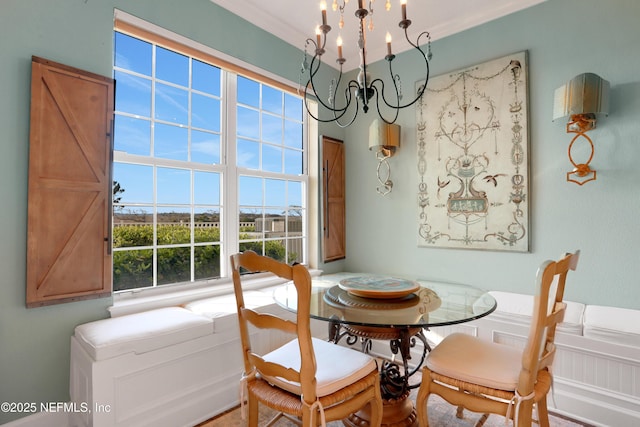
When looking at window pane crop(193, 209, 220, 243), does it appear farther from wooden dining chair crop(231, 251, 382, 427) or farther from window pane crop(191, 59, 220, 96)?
wooden dining chair crop(231, 251, 382, 427)

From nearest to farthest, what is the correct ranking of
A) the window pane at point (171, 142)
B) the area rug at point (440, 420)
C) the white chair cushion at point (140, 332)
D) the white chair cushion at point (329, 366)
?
the white chair cushion at point (329, 366) → the white chair cushion at point (140, 332) → the area rug at point (440, 420) → the window pane at point (171, 142)

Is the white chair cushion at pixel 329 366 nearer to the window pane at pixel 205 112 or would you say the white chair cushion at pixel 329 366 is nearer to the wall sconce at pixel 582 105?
the window pane at pixel 205 112

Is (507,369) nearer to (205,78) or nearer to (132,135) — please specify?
(132,135)

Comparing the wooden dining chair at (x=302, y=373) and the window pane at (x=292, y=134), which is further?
the window pane at (x=292, y=134)

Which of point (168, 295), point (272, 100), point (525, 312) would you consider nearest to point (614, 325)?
point (525, 312)

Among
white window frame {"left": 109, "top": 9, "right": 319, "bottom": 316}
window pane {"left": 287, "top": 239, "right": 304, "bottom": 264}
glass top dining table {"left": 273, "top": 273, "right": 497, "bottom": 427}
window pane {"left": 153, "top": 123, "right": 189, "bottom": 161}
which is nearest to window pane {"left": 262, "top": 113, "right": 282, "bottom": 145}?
white window frame {"left": 109, "top": 9, "right": 319, "bottom": 316}

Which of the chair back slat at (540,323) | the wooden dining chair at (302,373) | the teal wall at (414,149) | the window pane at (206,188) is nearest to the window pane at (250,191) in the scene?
the window pane at (206,188)

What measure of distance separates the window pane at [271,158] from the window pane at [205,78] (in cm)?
65

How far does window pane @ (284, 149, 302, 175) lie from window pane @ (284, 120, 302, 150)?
0.07 meters

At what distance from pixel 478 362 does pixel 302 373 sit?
0.85 metres

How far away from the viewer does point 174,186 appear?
2.48m

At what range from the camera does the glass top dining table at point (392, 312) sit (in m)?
1.43

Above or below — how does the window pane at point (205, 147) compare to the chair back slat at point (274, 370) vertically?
above

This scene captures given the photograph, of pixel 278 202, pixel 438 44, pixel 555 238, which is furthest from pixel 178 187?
pixel 555 238
